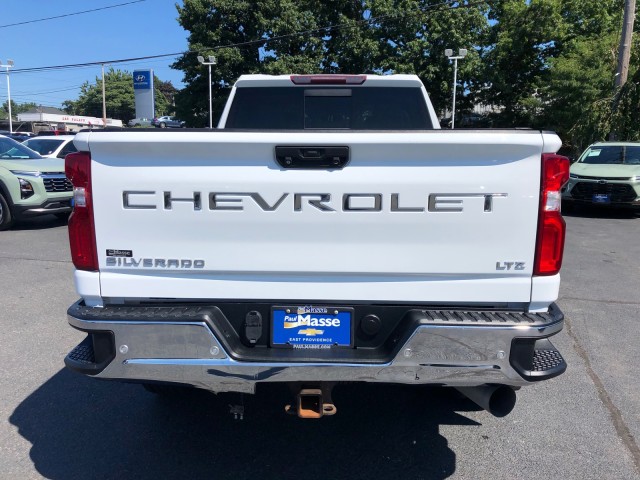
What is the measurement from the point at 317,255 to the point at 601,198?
1192 centimetres

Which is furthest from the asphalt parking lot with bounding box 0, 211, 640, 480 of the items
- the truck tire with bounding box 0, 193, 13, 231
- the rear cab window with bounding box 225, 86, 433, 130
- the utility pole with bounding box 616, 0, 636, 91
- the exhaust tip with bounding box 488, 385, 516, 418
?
the utility pole with bounding box 616, 0, 636, 91

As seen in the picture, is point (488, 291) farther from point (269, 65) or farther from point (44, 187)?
point (269, 65)

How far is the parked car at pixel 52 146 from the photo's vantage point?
13.0m

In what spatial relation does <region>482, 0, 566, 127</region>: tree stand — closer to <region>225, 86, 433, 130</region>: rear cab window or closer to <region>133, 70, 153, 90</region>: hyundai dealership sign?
<region>225, 86, 433, 130</region>: rear cab window

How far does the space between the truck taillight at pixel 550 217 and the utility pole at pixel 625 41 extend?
20.0 metres

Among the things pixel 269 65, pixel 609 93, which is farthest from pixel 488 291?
pixel 269 65

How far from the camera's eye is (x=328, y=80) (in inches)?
166

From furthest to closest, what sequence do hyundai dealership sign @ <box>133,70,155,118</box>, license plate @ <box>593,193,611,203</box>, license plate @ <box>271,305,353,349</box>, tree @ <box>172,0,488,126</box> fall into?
hyundai dealership sign @ <box>133,70,155,118</box>
tree @ <box>172,0,488,126</box>
license plate @ <box>593,193,611,203</box>
license plate @ <box>271,305,353,349</box>

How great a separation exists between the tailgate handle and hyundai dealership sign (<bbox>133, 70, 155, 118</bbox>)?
1977 inches

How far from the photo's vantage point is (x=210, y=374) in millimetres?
2492

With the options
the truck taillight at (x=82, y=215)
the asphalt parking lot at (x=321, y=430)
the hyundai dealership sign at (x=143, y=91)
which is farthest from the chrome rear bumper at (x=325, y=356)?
the hyundai dealership sign at (x=143, y=91)

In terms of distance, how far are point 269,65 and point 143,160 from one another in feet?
110

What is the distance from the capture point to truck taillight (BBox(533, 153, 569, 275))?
2.42 meters

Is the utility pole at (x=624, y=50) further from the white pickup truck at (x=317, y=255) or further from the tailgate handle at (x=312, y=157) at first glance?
the tailgate handle at (x=312, y=157)
